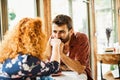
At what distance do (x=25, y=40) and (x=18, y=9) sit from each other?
138cm

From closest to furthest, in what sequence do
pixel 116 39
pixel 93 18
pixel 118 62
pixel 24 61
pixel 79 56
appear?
1. pixel 24 61
2. pixel 79 56
3. pixel 118 62
4. pixel 93 18
5. pixel 116 39

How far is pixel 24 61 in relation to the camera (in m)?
1.58

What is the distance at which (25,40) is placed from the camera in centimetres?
165

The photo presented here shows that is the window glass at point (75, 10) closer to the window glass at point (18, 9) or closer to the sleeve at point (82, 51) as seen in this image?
the window glass at point (18, 9)

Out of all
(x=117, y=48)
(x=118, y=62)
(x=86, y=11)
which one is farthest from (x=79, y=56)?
(x=86, y=11)

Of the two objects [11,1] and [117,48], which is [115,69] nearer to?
[117,48]

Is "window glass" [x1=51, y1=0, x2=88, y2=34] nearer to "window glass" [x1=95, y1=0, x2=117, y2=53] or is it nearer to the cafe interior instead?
the cafe interior

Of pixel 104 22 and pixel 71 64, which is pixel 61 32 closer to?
pixel 71 64

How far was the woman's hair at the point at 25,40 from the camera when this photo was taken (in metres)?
1.65

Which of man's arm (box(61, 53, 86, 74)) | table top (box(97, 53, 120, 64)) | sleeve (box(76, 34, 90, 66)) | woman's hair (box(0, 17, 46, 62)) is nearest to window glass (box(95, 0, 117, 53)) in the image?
table top (box(97, 53, 120, 64))

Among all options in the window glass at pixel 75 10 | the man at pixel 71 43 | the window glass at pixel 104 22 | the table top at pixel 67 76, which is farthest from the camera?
the window glass at pixel 104 22

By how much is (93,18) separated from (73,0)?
1.55ft

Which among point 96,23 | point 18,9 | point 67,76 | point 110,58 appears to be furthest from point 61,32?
point 96,23

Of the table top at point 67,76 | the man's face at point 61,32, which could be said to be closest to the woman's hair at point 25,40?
the table top at point 67,76
